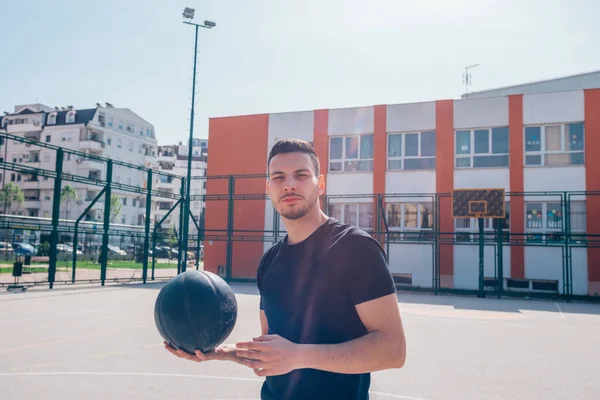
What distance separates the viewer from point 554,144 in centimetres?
2166

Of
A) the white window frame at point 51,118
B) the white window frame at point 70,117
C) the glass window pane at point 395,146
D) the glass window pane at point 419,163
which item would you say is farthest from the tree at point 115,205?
the glass window pane at point 419,163

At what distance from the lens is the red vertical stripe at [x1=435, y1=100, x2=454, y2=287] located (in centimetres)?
2216

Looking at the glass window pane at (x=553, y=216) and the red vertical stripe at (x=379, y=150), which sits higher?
the red vertical stripe at (x=379, y=150)

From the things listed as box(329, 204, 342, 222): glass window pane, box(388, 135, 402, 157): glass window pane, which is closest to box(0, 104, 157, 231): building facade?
box(329, 204, 342, 222): glass window pane

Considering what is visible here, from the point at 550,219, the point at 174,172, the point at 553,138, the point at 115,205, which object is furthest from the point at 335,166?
the point at 174,172

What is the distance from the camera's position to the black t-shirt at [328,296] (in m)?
2.09

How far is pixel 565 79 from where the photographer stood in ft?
96.4

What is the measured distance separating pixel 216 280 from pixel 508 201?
21.1m

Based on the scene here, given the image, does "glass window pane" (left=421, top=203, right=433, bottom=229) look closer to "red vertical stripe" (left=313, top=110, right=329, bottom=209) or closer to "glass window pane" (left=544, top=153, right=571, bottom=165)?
"red vertical stripe" (left=313, top=110, right=329, bottom=209)

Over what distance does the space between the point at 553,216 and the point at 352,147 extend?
9477mm

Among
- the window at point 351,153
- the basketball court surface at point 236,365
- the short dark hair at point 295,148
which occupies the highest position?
the window at point 351,153

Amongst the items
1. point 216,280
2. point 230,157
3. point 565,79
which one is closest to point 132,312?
point 216,280

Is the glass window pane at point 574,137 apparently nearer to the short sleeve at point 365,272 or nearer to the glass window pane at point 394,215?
the glass window pane at point 394,215

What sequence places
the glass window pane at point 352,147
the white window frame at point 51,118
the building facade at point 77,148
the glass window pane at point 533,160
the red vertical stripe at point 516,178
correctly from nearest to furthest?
1. the red vertical stripe at point 516,178
2. the glass window pane at point 533,160
3. the glass window pane at point 352,147
4. the building facade at point 77,148
5. the white window frame at point 51,118
